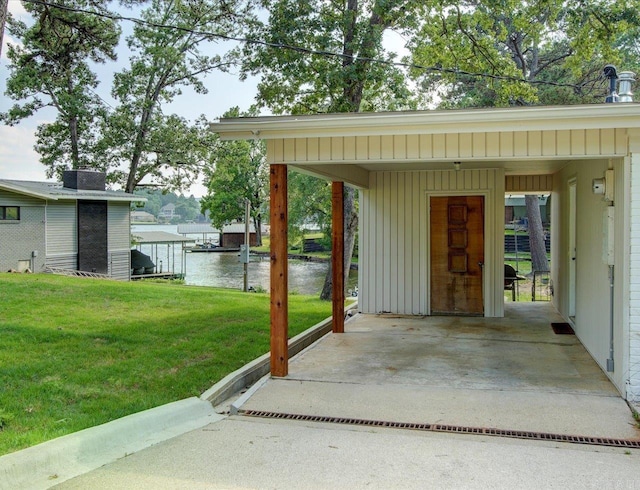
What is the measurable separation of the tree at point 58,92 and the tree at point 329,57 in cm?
766

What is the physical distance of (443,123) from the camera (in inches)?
190

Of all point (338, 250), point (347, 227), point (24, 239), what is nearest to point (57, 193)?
point (24, 239)

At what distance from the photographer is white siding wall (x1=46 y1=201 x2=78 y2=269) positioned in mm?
19484

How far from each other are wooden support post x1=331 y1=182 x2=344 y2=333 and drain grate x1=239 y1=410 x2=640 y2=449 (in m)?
3.42

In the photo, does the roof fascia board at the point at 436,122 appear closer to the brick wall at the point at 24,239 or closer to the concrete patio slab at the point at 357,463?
the concrete patio slab at the point at 357,463

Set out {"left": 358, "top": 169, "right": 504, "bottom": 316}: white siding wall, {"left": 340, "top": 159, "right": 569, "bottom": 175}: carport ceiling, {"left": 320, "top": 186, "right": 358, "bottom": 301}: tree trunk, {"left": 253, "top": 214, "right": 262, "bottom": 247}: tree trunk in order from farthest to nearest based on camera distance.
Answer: {"left": 253, "top": 214, "right": 262, "bottom": 247}: tree trunk → {"left": 320, "top": 186, "right": 358, "bottom": 301}: tree trunk → {"left": 358, "top": 169, "right": 504, "bottom": 316}: white siding wall → {"left": 340, "top": 159, "right": 569, "bottom": 175}: carport ceiling

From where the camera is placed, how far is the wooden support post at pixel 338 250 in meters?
7.92

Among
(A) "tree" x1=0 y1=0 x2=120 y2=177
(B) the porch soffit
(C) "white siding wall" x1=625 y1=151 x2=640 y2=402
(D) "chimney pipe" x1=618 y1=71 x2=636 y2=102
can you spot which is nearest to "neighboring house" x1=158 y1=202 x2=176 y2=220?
(A) "tree" x1=0 y1=0 x2=120 y2=177

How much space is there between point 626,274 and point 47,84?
894 inches

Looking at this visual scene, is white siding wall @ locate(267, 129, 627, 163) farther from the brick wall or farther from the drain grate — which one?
the brick wall

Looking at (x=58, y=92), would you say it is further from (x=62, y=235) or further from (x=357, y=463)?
(x=357, y=463)

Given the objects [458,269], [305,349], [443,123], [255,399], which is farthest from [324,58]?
[255,399]

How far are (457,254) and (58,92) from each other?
762 inches

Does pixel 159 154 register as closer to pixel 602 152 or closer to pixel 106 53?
pixel 106 53
